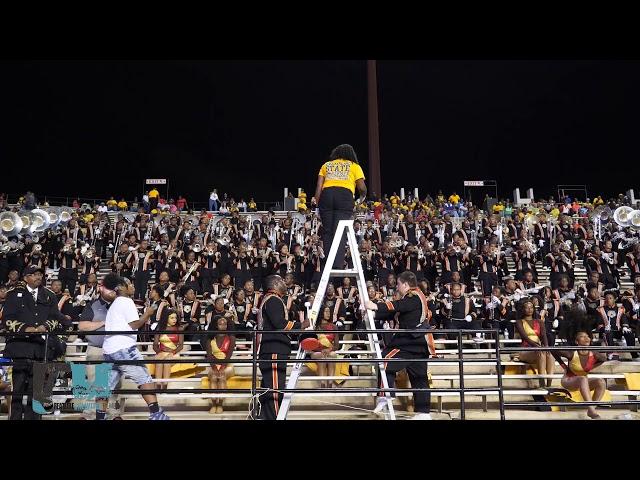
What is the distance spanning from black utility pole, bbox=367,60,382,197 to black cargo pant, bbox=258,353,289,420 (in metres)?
24.2

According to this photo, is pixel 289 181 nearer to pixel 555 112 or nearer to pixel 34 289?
pixel 555 112

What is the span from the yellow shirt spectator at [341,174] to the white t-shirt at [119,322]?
238cm

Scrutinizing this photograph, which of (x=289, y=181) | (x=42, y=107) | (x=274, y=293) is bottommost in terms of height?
(x=274, y=293)

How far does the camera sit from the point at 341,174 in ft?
21.2

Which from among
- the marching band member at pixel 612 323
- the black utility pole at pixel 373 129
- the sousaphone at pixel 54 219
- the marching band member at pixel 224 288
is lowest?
the marching band member at pixel 612 323

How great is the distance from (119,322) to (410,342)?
2.94m

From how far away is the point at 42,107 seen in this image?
3097cm

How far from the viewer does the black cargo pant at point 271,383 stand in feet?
19.7

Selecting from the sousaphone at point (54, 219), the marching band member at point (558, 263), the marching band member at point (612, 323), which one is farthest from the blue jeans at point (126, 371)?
the sousaphone at point (54, 219)

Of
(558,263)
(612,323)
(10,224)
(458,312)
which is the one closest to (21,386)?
(458,312)

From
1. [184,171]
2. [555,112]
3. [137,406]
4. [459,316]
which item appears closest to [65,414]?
[137,406]

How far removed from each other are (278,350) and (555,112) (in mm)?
31138

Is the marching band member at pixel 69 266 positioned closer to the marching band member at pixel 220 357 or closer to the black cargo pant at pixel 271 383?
the marching band member at pixel 220 357

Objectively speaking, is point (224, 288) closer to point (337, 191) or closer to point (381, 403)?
point (337, 191)
